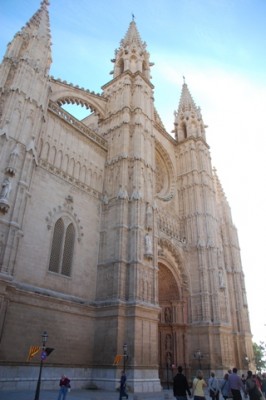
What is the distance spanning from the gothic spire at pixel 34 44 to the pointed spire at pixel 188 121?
19.1m

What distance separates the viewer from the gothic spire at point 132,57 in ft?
105

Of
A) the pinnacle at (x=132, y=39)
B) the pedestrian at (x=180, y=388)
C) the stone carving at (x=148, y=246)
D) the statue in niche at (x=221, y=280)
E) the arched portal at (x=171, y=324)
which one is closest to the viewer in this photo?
the pedestrian at (x=180, y=388)

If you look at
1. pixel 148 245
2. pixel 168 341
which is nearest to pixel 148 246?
pixel 148 245

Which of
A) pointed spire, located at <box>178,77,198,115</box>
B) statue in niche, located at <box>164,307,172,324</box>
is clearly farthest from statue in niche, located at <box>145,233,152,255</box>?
pointed spire, located at <box>178,77,198,115</box>

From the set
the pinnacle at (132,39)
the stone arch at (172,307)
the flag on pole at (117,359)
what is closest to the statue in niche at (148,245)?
the stone arch at (172,307)

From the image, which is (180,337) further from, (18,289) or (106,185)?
(18,289)

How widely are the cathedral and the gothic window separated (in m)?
0.07

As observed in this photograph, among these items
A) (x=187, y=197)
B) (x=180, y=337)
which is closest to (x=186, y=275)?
(x=180, y=337)

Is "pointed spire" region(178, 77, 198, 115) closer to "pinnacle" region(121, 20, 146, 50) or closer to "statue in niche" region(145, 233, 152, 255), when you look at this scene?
"pinnacle" region(121, 20, 146, 50)

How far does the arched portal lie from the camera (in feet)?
83.2

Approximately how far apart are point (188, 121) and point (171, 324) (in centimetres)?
2326

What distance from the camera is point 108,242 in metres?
22.3

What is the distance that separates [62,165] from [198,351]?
1777 cm

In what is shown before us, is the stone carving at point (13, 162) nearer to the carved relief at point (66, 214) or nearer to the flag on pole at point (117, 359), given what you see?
the carved relief at point (66, 214)
